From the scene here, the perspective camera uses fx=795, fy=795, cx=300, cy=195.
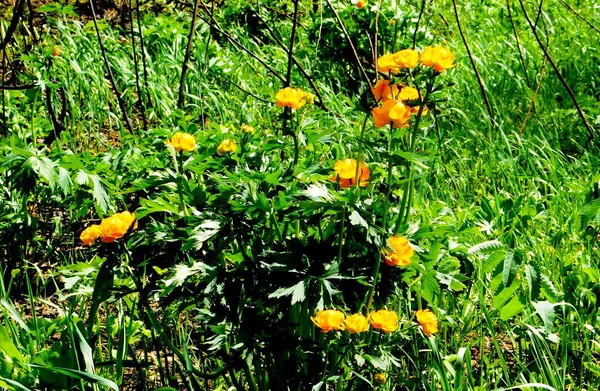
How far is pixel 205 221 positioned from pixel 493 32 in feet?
12.2

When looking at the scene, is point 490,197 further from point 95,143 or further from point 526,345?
point 95,143

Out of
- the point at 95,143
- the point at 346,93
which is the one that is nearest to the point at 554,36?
the point at 346,93

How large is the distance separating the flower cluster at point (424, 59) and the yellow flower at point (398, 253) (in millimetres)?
351

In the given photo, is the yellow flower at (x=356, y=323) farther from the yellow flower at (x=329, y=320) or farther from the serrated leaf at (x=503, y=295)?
the serrated leaf at (x=503, y=295)

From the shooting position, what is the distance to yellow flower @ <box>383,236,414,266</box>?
1.61 m

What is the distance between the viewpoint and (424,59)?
1.52 meters

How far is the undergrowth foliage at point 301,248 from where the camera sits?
1.63 metres

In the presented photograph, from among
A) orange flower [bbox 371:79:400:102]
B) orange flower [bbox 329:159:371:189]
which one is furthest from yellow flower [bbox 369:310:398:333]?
orange flower [bbox 371:79:400:102]

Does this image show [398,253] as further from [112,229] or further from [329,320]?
[112,229]

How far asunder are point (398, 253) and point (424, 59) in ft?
1.28

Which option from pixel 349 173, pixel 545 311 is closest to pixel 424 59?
pixel 349 173

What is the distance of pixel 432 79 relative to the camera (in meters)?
1.57

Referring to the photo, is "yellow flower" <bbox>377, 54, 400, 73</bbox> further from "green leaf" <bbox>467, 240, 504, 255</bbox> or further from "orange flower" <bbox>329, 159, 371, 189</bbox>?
"green leaf" <bbox>467, 240, 504, 255</bbox>

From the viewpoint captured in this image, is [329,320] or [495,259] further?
[495,259]
